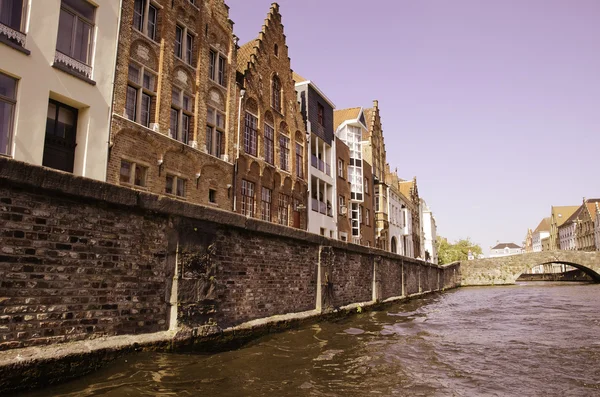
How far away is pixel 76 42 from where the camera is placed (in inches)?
492

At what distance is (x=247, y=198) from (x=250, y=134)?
10.2ft

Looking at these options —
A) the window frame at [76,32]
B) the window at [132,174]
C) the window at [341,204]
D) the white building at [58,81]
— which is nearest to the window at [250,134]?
the window at [132,174]

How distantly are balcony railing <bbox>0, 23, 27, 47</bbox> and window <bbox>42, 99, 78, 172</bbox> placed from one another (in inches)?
64.4

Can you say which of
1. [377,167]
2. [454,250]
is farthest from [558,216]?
[377,167]

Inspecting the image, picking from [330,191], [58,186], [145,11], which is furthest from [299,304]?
[330,191]

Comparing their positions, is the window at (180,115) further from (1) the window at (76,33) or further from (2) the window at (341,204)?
(2) the window at (341,204)

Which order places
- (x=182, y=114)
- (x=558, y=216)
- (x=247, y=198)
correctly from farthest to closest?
(x=558, y=216)
(x=247, y=198)
(x=182, y=114)

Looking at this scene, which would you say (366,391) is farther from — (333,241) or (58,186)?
(333,241)

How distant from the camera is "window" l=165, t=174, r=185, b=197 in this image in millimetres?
15334

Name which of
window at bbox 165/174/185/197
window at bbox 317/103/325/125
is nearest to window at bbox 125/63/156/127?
window at bbox 165/174/185/197

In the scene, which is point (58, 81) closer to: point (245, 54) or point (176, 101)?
point (176, 101)

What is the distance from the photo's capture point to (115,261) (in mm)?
5734

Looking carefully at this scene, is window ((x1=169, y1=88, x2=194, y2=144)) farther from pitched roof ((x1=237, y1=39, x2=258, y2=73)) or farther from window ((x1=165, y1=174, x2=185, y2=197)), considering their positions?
pitched roof ((x1=237, y1=39, x2=258, y2=73))

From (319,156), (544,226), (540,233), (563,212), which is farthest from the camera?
(544,226)
